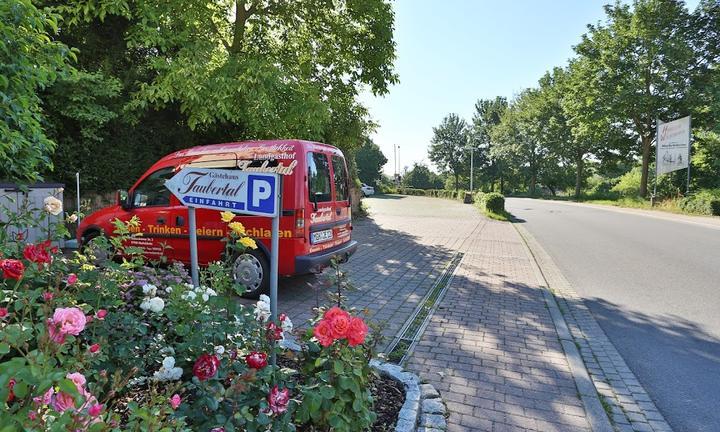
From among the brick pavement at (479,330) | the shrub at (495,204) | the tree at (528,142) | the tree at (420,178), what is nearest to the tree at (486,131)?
the tree at (528,142)

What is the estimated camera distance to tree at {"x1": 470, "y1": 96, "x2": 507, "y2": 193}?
6869 centimetres

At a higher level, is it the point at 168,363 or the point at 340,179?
the point at 340,179

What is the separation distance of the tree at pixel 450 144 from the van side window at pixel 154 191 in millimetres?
70439

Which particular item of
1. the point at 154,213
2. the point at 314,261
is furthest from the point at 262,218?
the point at 154,213

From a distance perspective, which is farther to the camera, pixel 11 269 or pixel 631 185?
pixel 631 185

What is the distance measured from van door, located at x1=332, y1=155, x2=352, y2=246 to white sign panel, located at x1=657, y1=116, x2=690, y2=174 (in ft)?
94.3

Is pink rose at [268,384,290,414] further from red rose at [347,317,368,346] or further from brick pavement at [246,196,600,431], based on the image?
brick pavement at [246,196,600,431]

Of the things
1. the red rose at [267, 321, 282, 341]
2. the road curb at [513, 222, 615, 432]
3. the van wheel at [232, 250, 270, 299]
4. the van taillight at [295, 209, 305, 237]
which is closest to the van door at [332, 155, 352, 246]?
the van taillight at [295, 209, 305, 237]

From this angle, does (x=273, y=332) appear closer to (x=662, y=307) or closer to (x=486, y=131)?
(x=662, y=307)

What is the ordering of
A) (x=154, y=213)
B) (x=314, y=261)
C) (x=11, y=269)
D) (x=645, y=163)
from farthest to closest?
(x=645, y=163), (x=154, y=213), (x=314, y=261), (x=11, y=269)

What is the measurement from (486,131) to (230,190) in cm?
7628

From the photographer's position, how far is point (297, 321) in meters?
4.95

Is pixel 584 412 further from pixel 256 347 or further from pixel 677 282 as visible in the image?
pixel 677 282

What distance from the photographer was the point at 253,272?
229 inches
